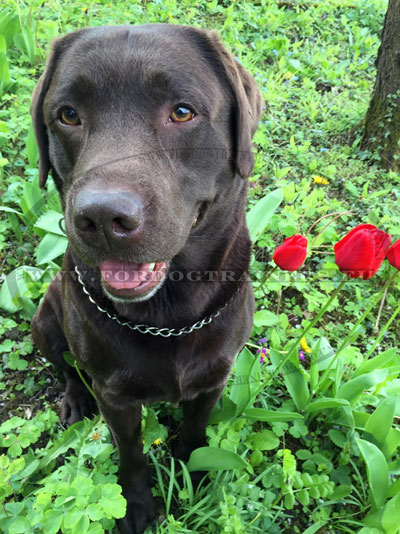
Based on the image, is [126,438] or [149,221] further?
[126,438]

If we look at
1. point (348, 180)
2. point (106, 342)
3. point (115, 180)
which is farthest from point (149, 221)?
point (348, 180)

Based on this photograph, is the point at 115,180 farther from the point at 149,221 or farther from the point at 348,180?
the point at 348,180

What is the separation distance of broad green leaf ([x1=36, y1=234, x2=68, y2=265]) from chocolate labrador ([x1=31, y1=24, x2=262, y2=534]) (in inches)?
26.1

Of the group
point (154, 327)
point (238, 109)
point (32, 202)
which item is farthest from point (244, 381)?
point (32, 202)

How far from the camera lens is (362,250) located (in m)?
1.37

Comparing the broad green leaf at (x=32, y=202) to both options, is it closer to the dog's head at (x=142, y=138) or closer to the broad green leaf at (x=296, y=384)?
the dog's head at (x=142, y=138)

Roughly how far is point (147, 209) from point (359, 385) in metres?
1.26

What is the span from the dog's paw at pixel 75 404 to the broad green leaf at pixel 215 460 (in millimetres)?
631

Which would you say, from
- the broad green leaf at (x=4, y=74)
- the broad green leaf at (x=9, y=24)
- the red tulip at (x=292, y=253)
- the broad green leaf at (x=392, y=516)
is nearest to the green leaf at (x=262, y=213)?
the red tulip at (x=292, y=253)

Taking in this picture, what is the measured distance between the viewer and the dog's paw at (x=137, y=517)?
1790 millimetres

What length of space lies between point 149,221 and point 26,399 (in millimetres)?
1508

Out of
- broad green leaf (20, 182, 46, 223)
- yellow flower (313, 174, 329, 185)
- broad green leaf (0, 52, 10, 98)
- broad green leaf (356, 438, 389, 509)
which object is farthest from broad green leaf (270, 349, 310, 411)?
broad green leaf (0, 52, 10, 98)

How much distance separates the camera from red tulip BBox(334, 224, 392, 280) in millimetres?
1364

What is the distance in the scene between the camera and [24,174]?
303cm
